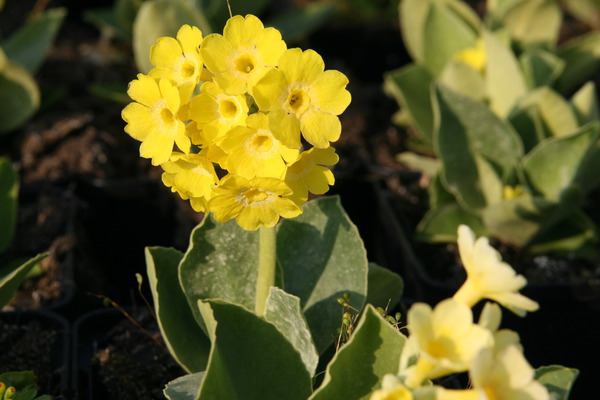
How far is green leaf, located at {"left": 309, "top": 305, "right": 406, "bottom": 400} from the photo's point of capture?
1.05 meters

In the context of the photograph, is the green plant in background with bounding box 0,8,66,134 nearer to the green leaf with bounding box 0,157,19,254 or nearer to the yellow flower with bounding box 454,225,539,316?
the green leaf with bounding box 0,157,19,254

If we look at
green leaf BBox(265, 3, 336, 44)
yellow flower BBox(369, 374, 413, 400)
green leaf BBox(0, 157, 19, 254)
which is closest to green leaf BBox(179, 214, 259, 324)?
yellow flower BBox(369, 374, 413, 400)

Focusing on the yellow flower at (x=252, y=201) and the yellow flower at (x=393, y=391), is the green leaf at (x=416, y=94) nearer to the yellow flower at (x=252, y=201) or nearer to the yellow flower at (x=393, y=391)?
the yellow flower at (x=252, y=201)

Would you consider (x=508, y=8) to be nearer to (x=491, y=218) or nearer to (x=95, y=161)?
(x=491, y=218)

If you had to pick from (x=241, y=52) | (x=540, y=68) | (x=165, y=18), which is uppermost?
(x=241, y=52)

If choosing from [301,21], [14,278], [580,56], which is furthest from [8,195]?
[580,56]

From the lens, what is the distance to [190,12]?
2182 mm

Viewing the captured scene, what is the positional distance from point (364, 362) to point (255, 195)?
0.91 feet

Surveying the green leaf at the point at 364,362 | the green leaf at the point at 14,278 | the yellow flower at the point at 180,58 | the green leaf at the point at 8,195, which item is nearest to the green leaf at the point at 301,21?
the green leaf at the point at 8,195

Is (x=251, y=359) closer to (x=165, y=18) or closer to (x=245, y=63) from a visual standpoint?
(x=245, y=63)

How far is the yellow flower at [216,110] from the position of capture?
994mm

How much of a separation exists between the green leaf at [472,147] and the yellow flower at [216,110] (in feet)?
3.11

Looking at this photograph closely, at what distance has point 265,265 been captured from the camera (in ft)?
4.08

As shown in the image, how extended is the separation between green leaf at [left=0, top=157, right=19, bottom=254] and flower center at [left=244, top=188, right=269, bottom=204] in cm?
86
